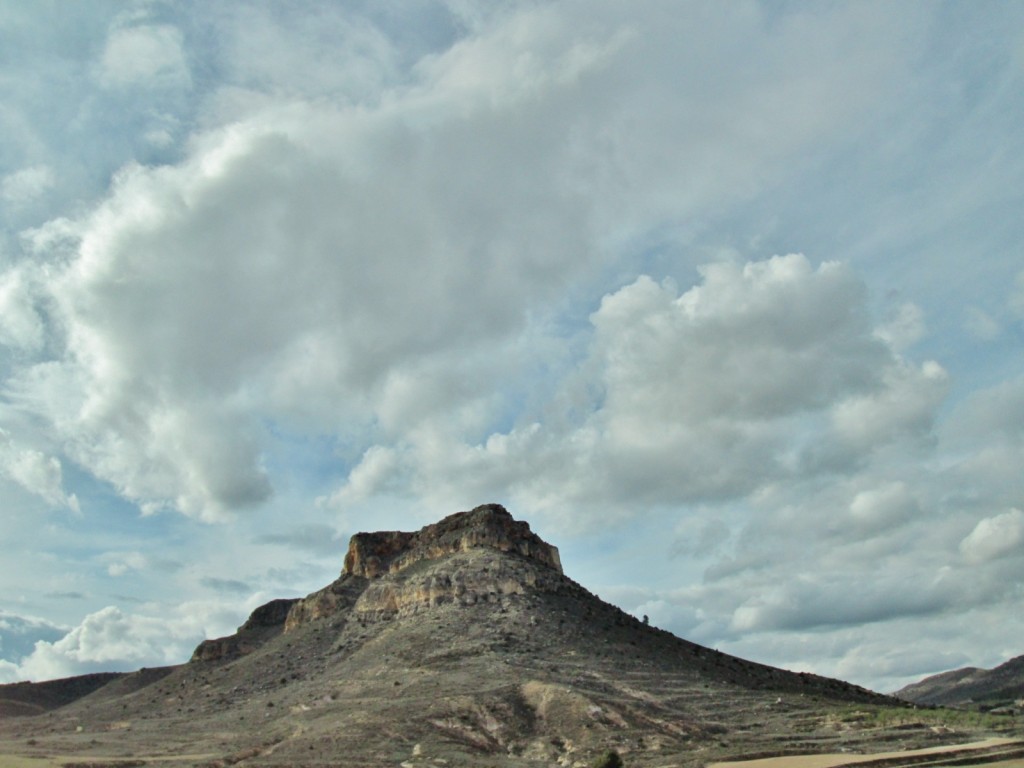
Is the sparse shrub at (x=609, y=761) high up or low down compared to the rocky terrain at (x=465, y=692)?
down

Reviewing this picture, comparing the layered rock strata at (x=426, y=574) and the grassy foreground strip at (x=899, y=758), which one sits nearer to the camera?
the grassy foreground strip at (x=899, y=758)

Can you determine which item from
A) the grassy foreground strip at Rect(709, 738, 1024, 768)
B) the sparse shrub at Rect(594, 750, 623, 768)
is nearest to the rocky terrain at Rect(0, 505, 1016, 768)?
the grassy foreground strip at Rect(709, 738, 1024, 768)

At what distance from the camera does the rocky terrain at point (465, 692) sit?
246ft

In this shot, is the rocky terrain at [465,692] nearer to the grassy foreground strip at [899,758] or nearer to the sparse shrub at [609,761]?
the grassy foreground strip at [899,758]

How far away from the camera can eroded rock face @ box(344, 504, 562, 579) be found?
5507 inches

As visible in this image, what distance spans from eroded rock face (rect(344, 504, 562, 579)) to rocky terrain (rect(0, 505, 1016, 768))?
1.19ft

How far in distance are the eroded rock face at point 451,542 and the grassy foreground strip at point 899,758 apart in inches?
3015

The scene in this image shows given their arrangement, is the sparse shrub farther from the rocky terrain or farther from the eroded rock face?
the eroded rock face

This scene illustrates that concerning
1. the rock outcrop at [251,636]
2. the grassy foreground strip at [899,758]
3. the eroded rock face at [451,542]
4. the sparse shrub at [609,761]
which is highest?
the eroded rock face at [451,542]

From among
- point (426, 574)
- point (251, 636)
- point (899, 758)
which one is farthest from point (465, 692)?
point (251, 636)

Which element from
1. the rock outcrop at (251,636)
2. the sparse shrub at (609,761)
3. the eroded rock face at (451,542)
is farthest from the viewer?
the rock outcrop at (251,636)

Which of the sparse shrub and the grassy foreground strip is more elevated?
the sparse shrub

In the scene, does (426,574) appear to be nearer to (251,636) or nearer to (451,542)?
(451,542)

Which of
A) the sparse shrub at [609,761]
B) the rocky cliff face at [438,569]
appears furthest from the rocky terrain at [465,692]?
the sparse shrub at [609,761]
